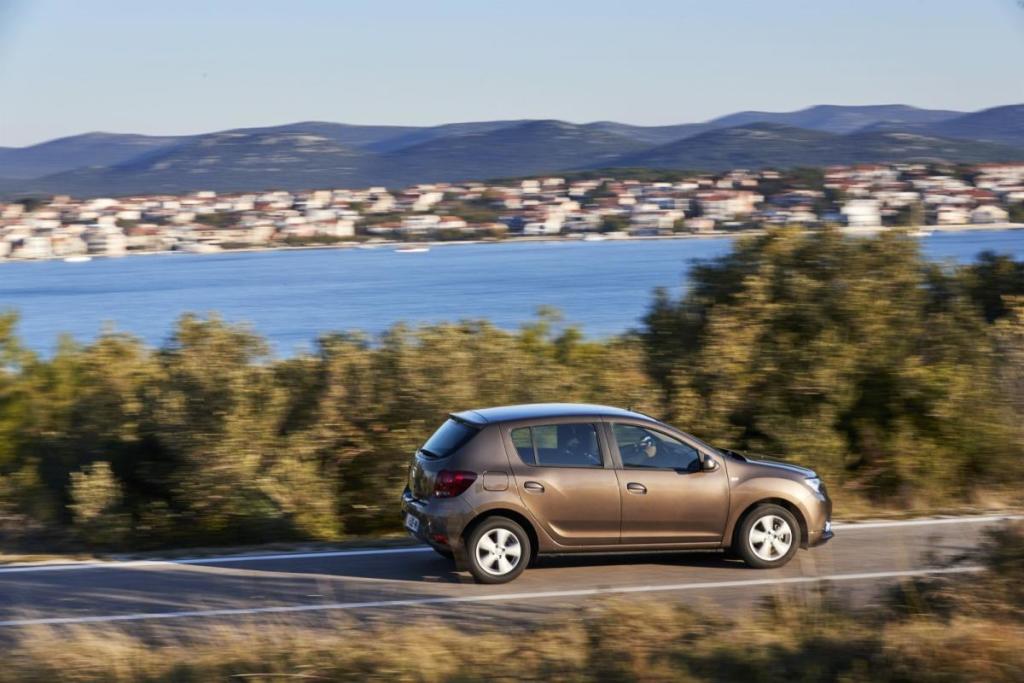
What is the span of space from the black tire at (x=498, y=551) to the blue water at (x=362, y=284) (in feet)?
26.2

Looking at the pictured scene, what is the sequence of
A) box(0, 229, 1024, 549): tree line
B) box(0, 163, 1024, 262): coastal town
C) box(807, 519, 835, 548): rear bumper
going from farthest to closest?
box(0, 163, 1024, 262): coastal town → box(0, 229, 1024, 549): tree line → box(807, 519, 835, 548): rear bumper

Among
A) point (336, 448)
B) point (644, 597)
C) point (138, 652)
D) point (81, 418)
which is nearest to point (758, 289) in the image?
point (336, 448)

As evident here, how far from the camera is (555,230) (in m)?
34.2

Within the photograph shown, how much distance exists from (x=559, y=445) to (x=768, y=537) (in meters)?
2.03

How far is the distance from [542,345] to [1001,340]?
20.9 ft

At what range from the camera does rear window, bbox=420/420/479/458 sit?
10070mm

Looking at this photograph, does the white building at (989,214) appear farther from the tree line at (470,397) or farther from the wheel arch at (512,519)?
the wheel arch at (512,519)

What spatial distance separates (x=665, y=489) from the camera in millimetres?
10180

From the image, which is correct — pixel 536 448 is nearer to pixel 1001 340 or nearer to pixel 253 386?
pixel 253 386

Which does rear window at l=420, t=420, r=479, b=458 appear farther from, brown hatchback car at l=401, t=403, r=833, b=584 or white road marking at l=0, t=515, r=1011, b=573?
white road marking at l=0, t=515, r=1011, b=573

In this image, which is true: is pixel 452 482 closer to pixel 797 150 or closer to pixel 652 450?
pixel 652 450

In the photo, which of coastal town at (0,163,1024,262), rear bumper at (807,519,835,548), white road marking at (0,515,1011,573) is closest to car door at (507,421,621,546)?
rear bumper at (807,519,835,548)

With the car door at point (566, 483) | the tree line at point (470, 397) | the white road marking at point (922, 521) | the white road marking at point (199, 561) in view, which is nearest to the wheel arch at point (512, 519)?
the car door at point (566, 483)

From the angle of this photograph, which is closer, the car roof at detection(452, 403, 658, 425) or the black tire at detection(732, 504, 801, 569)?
the car roof at detection(452, 403, 658, 425)
